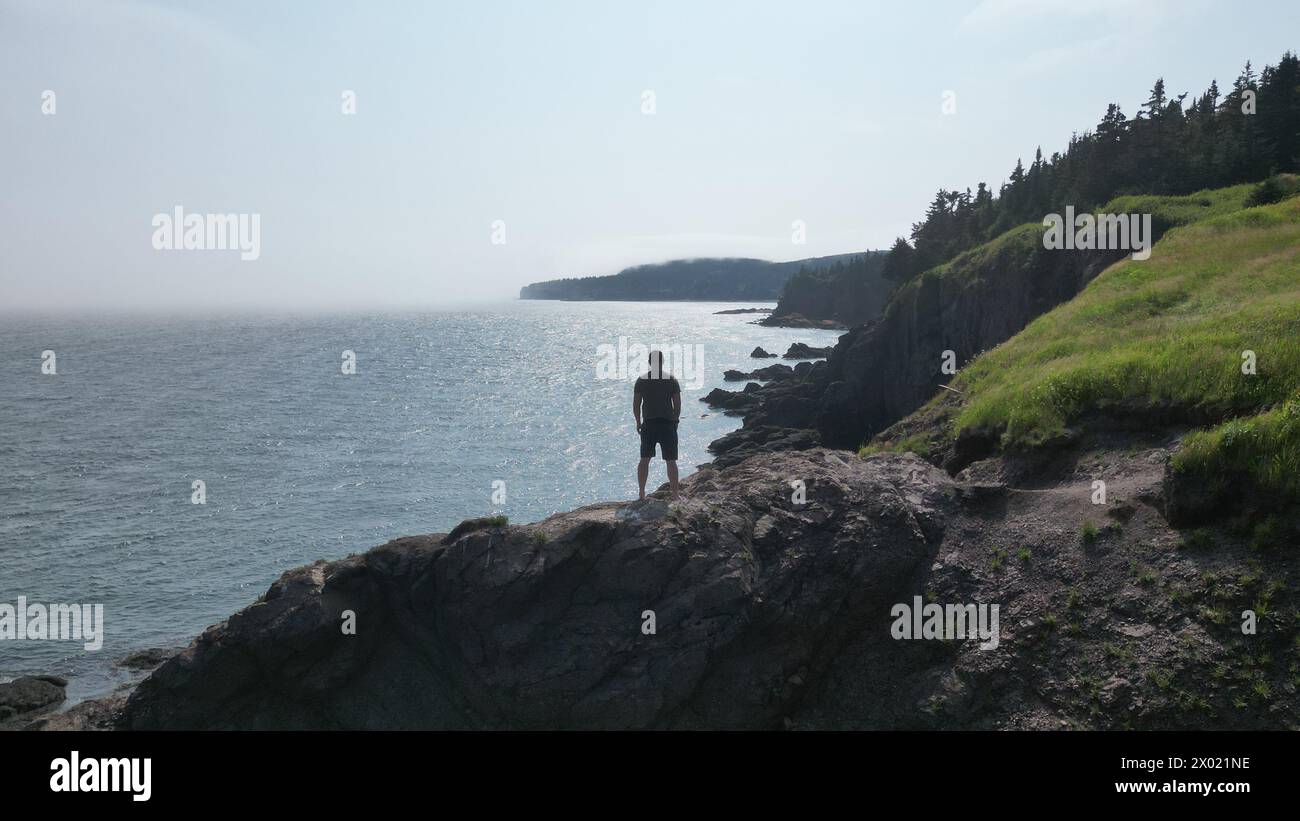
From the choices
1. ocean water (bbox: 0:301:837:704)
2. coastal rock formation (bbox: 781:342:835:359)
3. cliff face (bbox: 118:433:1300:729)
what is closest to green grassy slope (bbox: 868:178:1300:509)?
cliff face (bbox: 118:433:1300:729)

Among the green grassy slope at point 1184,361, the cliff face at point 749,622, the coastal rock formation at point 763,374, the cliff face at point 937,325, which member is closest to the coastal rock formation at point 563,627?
the cliff face at point 749,622

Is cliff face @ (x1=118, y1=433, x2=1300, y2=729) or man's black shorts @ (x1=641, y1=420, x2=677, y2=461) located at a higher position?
man's black shorts @ (x1=641, y1=420, x2=677, y2=461)

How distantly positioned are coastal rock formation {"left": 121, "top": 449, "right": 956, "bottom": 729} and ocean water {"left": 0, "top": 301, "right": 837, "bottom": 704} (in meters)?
15.2

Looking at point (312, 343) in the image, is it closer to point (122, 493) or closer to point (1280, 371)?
point (122, 493)

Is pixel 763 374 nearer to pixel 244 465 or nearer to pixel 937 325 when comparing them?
pixel 937 325

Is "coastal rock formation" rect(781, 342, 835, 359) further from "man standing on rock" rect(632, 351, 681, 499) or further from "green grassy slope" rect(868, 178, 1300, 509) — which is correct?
"man standing on rock" rect(632, 351, 681, 499)

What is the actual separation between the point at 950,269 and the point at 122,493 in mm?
55329

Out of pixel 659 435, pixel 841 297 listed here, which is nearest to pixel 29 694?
pixel 659 435

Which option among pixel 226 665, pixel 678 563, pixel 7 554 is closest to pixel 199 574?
pixel 7 554

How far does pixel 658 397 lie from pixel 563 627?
4924mm

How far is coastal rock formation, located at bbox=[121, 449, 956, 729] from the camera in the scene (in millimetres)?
11602

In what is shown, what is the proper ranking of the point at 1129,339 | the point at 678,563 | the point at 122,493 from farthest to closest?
the point at 122,493 < the point at 1129,339 < the point at 678,563

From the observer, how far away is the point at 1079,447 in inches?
588

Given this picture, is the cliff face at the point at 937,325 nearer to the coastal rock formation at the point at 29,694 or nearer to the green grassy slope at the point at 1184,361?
the green grassy slope at the point at 1184,361
